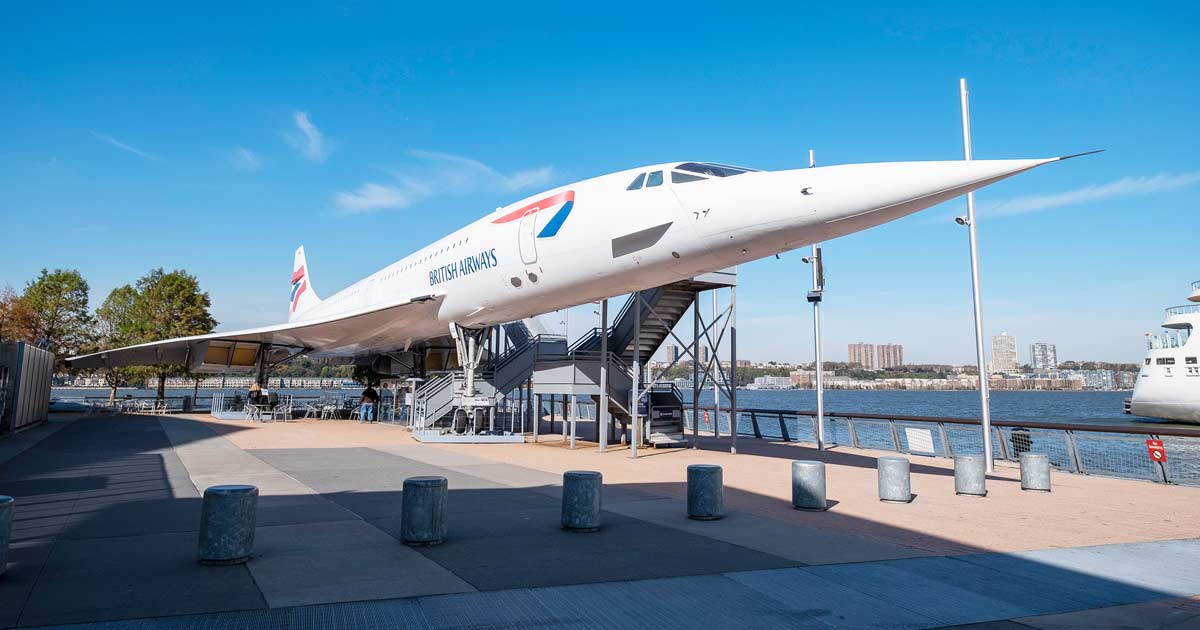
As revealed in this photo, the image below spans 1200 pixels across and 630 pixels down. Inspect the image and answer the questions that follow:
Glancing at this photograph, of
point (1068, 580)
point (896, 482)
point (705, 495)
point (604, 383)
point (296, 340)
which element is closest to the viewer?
point (1068, 580)

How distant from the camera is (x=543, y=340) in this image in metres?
21.8

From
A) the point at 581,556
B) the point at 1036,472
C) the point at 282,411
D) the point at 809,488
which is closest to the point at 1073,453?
the point at 1036,472

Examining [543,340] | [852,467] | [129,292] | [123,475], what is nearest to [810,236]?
[852,467]

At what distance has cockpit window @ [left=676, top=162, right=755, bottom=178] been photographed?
996 centimetres

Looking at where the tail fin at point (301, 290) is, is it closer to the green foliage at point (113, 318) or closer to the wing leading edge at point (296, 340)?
the wing leading edge at point (296, 340)

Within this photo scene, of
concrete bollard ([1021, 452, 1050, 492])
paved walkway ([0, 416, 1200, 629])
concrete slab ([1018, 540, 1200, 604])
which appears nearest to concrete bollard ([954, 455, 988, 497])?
paved walkway ([0, 416, 1200, 629])

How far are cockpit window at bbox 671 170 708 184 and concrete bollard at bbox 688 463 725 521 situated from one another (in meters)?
4.57

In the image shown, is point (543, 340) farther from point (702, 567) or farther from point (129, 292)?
point (129, 292)

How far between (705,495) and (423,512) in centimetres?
308

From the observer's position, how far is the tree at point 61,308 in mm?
40312

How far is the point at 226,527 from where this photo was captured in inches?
209

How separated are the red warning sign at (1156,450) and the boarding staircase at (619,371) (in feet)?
27.4

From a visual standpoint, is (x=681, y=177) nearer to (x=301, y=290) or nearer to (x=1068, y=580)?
(x=1068, y=580)

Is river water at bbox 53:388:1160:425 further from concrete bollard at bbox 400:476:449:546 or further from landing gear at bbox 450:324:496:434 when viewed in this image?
concrete bollard at bbox 400:476:449:546
